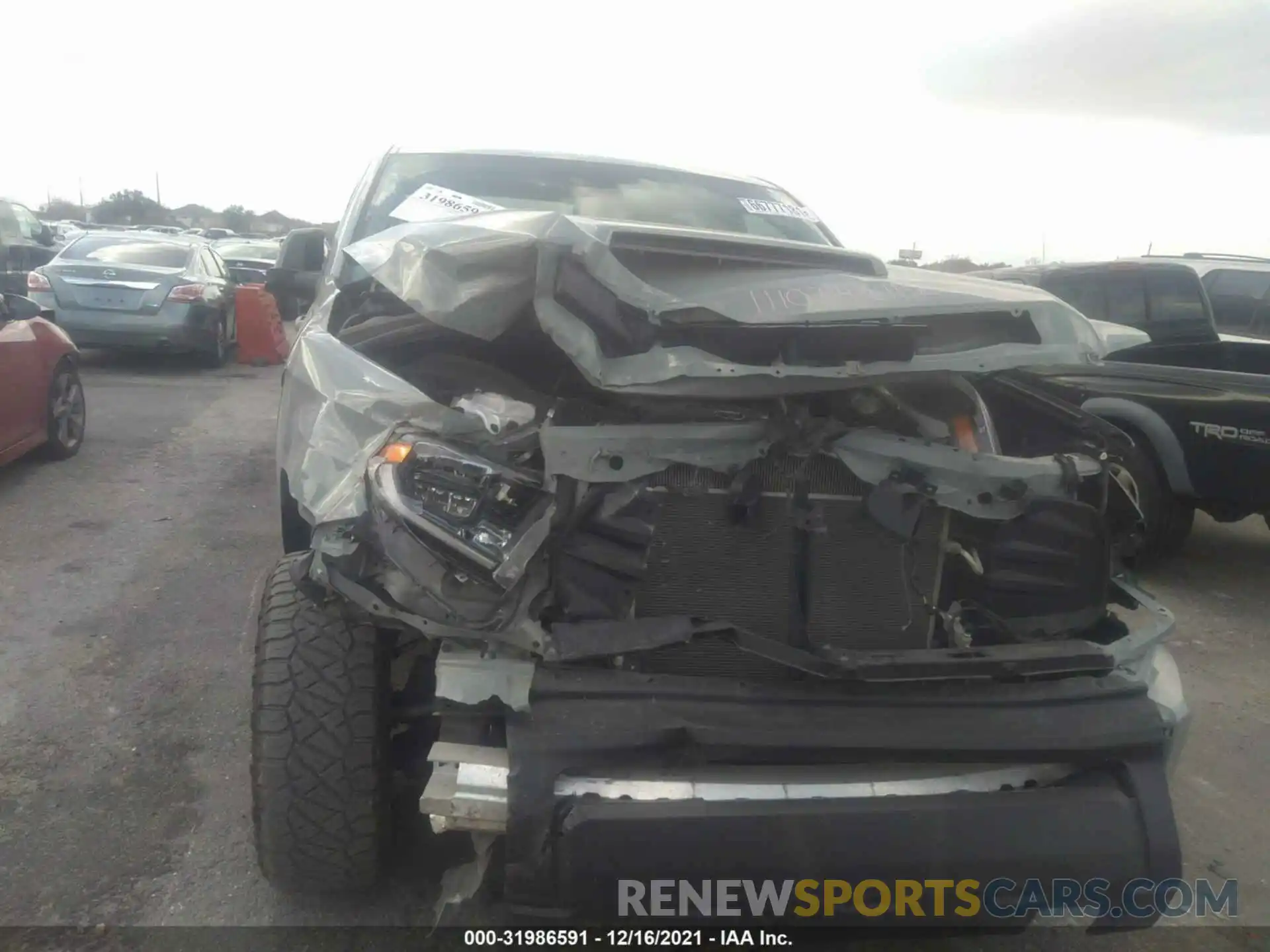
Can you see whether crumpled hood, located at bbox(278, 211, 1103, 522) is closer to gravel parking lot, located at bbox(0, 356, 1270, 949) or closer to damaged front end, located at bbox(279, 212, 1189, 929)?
damaged front end, located at bbox(279, 212, 1189, 929)

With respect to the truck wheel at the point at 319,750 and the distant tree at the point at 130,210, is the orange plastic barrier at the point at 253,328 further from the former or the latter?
the distant tree at the point at 130,210

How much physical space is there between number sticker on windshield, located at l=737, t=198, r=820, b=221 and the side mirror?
430 cm

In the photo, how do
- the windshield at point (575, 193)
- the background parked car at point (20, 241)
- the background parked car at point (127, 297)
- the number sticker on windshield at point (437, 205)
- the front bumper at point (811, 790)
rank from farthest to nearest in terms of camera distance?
the background parked car at point (20, 241) → the background parked car at point (127, 297) → the windshield at point (575, 193) → the number sticker on windshield at point (437, 205) → the front bumper at point (811, 790)

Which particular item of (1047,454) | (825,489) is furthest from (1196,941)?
(825,489)

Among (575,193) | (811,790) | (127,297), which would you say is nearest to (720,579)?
(811,790)

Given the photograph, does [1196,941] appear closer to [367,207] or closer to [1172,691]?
[1172,691]

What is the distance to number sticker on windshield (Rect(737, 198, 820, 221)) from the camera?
14.5 ft

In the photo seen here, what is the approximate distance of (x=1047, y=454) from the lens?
285 cm

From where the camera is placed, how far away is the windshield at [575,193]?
4.02 meters

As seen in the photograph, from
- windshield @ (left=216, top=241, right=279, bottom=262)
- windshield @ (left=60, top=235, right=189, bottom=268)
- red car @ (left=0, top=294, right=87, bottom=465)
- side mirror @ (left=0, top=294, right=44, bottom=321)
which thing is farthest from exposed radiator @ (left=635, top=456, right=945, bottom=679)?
windshield @ (left=216, top=241, right=279, bottom=262)

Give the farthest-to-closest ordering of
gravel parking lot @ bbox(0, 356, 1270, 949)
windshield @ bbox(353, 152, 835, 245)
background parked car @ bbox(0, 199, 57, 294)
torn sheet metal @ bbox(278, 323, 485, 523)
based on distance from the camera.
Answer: background parked car @ bbox(0, 199, 57, 294) < windshield @ bbox(353, 152, 835, 245) < gravel parking lot @ bbox(0, 356, 1270, 949) < torn sheet metal @ bbox(278, 323, 485, 523)

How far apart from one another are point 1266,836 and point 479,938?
2479mm

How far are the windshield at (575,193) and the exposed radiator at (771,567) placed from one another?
1845mm

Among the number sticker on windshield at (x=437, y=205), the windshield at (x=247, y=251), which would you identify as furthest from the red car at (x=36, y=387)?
the windshield at (x=247, y=251)
